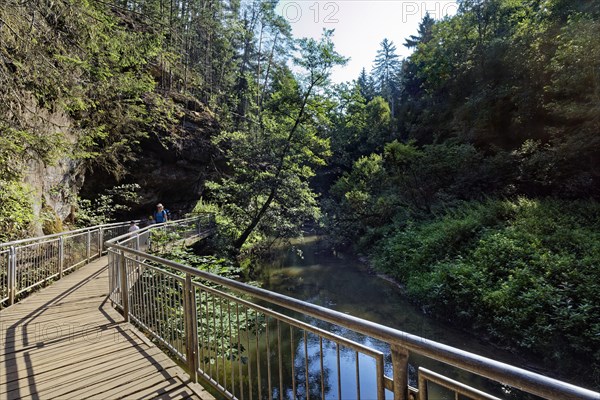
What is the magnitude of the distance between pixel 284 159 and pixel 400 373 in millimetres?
13842

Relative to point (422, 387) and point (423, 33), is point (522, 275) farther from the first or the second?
point (423, 33)

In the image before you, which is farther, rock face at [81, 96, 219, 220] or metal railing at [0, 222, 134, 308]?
rock face at [81, 96, 219, 220]

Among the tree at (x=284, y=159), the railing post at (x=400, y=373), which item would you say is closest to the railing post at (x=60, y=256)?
the tree at (x=284, y=159)

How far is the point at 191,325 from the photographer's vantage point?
10.1 feet

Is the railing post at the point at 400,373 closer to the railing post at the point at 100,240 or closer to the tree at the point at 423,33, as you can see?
the railing post at the point at 100,240

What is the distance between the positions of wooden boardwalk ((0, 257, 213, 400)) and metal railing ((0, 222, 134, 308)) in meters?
0.49

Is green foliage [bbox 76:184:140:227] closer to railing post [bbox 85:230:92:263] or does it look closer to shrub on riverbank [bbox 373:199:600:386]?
railing post [bbox 85:230:92:263]

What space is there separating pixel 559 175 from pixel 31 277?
633 inches

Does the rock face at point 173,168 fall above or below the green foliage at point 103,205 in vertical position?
above

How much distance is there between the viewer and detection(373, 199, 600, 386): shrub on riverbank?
6586 mm

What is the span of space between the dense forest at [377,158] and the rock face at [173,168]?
0.11 meters

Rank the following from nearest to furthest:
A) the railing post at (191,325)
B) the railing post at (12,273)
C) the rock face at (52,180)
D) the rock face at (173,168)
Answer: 1. the railing post at (191,325)
2. the railing post at (12,273)
3. the rock face at (52,180)
4. the rock face at (173,168)

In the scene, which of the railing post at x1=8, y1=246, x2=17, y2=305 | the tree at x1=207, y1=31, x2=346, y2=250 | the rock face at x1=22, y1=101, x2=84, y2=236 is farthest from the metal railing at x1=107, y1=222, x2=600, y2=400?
the tree at x1=207, y1=31, x2=346, y2=250

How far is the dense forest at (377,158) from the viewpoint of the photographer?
6.73 m
